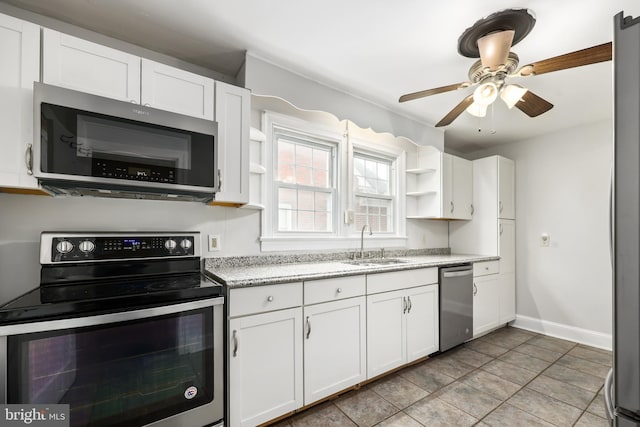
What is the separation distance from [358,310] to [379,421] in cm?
68

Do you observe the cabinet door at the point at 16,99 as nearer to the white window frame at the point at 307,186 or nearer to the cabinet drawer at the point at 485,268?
the white window frame at the point at 307,186

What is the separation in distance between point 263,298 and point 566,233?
378 centimetres

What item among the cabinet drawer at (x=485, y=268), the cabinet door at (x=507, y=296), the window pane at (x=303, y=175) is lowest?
the cabinet door at (x=507, y=296)

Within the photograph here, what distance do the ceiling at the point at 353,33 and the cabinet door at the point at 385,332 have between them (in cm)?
184

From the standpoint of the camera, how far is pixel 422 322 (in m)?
2.54

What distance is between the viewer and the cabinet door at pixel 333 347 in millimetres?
1831

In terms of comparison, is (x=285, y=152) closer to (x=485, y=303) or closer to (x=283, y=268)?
(x=283, y=268)

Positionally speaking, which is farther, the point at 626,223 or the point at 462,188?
the point at 462,188

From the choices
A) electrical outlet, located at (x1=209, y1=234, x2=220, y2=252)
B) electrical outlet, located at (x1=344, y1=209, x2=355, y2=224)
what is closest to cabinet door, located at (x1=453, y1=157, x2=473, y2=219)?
electrical outlet, located at (x1=344, y1=209, x2=355, y2=224)

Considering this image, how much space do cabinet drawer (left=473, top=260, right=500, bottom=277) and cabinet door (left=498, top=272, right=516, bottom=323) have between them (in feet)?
0.55

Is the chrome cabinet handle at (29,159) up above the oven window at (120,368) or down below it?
above

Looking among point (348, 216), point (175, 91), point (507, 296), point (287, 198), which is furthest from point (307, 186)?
point (507, 296)

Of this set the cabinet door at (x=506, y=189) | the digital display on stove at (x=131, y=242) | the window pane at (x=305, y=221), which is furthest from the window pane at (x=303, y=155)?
the cabinet door at (x=506, y=189)

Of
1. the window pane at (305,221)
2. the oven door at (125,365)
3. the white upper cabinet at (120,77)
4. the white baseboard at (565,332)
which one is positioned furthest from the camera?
the white baseboard at (565,332)
